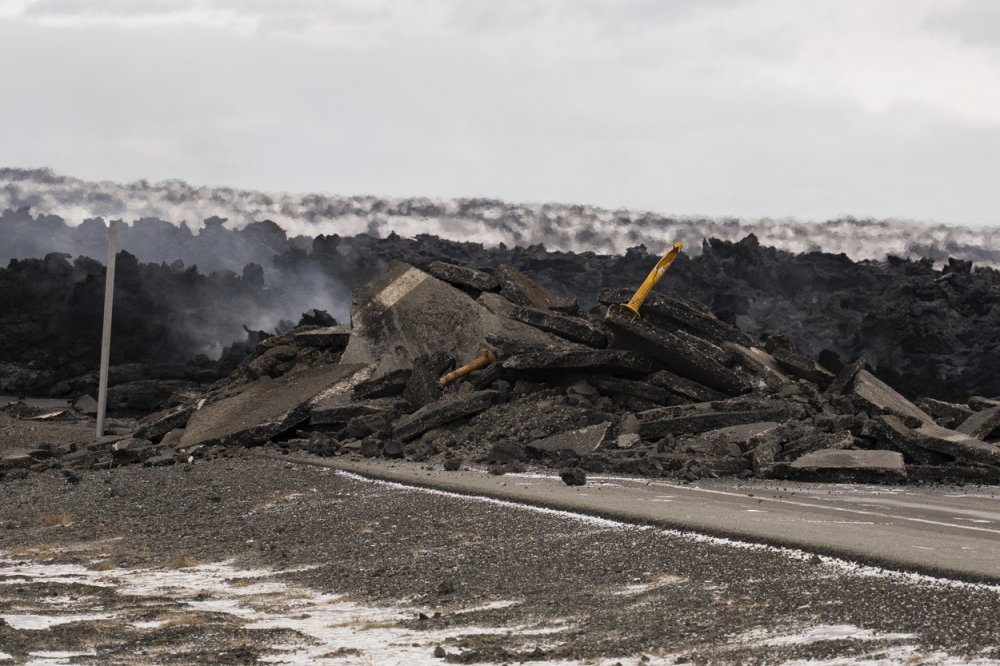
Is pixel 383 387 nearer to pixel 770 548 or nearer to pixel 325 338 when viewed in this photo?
pixel 325 338

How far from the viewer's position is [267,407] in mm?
21859

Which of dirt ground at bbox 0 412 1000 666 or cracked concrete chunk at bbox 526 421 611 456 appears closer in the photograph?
dirt ground at bbox 0 412 1000 666

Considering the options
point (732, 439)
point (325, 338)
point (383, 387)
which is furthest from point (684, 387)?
point (325, 338)

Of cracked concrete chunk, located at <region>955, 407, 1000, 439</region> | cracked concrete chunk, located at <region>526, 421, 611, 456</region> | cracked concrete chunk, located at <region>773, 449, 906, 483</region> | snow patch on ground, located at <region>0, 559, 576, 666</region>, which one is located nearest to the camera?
snow patch on ground, located at <region>0, 559, 576, 666</region>

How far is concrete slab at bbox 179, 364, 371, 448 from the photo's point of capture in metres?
21.0

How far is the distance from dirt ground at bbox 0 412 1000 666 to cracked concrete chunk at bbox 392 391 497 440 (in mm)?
5089

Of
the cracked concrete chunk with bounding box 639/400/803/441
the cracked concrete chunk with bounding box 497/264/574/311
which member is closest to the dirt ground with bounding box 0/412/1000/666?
the cracked concrete chunk with bounding box 639/400/803/441

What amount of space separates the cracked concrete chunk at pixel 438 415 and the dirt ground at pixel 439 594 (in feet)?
16.7

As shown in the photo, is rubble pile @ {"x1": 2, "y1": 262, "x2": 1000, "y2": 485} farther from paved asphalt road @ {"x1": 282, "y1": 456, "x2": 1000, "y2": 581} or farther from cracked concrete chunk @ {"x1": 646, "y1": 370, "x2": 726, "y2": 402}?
paved asphalt road @ {"x1": 282, "y1": 456, "x2": 1000, "y2": 581}

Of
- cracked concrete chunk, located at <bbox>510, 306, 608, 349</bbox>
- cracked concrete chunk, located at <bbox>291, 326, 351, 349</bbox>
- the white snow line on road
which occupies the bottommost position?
the white snow line on road

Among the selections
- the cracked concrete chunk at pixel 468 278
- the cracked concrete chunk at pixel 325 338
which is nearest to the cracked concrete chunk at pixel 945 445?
the cracked concrete chunk at pixel 468 278

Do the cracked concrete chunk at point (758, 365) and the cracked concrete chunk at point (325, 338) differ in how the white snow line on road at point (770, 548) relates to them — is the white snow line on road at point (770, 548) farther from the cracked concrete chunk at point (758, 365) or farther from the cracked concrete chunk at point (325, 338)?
the cracked concrete chunk at point (325, 338)

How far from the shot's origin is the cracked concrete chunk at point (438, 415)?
19.5 m

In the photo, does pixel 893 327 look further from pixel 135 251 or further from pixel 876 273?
pixel 135 251
